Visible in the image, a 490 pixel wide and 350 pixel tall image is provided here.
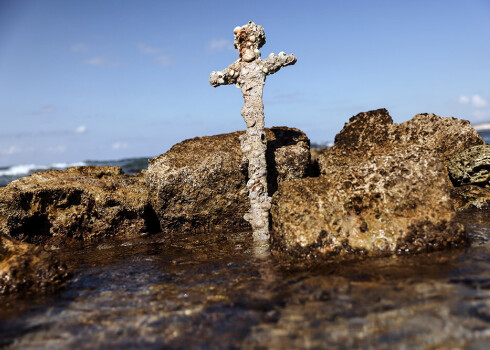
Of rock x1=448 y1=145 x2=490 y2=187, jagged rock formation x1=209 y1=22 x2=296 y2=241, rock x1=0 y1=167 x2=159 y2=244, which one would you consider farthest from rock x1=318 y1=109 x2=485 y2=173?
rock x1=0 y1=167 x2=159 y2=244

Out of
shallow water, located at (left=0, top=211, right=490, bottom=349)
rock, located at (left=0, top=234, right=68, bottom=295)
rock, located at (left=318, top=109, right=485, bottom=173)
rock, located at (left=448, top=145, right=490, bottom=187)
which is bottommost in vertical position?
shallow water, located at (left=0, top=211, right=490, bottom=349)

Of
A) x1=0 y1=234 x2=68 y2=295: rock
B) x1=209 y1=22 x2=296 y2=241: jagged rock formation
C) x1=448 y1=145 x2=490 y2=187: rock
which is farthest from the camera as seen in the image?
x1=448 y1=145 x2=490 y2=187: rock

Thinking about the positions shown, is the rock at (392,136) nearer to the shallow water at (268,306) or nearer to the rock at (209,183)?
the rock at (209,183)

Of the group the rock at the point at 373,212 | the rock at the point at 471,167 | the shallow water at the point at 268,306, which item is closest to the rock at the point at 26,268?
the shallow water at the point at 268,306

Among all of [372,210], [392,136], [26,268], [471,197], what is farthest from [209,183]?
[471,197]

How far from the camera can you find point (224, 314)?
352 cm

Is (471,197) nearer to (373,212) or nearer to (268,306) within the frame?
(373,212)

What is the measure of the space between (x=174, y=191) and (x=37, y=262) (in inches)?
119

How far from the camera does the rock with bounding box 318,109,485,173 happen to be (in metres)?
8.00

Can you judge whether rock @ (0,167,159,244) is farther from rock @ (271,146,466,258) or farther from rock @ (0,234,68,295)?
rock @ (271,146,466,258)

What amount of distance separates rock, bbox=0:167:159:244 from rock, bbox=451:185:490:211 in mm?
6346

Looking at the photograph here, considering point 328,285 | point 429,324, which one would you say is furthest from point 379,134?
point 429,324

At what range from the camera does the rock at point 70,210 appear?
291 inches

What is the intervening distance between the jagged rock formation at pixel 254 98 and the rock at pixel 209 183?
921mm
